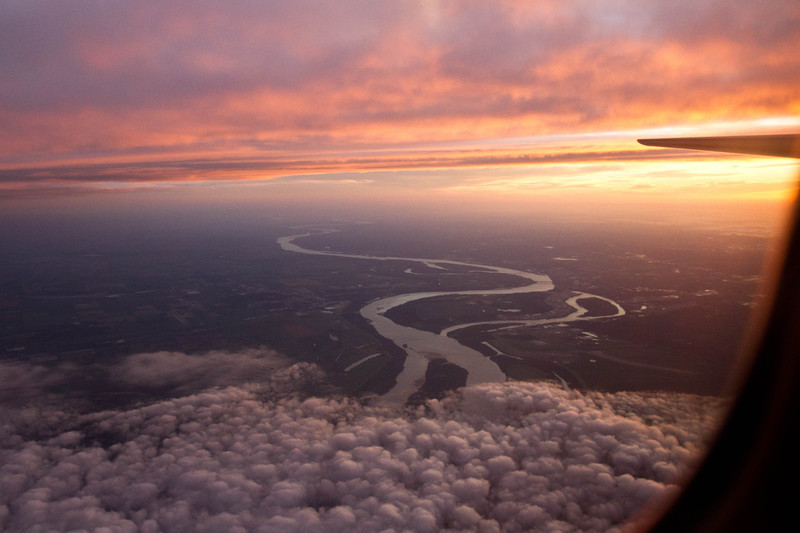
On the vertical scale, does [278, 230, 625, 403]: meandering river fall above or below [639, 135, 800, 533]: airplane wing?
below

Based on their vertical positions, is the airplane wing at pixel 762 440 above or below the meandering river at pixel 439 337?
above

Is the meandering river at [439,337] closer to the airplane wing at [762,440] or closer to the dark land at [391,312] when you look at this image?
the dark land at [391,312]

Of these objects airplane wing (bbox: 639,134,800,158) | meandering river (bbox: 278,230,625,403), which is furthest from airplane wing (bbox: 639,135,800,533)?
meandering river (bbox: 278,230,625,403)

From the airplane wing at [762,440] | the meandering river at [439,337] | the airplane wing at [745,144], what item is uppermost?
the airplane wing at [745,144]

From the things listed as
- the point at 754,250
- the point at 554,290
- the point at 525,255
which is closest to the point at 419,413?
the point at 554,290

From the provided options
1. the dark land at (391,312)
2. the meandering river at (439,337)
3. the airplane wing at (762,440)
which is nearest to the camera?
the airplane wing at (762,440)

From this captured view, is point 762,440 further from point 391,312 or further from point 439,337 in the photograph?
point 391,312

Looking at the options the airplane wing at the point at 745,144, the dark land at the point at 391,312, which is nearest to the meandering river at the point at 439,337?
the dark land at the point at 391,312

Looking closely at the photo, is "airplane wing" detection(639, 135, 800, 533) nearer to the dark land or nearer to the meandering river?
the meandering river

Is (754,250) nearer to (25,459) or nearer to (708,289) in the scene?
(708,289)
